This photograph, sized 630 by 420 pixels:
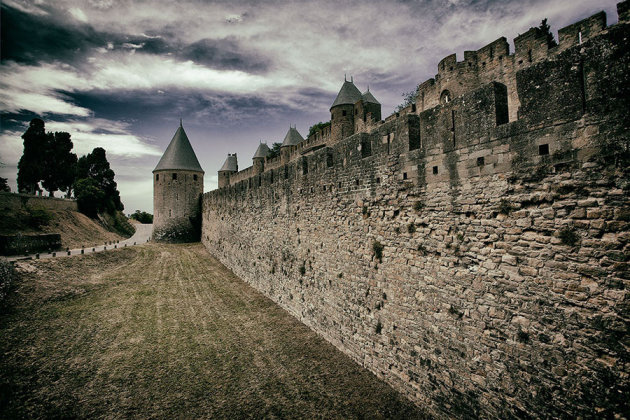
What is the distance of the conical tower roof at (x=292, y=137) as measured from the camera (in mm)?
31359

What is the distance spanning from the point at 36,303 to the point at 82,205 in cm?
2914

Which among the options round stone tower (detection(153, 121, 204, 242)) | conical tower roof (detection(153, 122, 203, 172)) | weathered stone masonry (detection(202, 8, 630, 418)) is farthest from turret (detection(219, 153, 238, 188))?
weathered stone masonry (detection(202, 8, 630, 418))

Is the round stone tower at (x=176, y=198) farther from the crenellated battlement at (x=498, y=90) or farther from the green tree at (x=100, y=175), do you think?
the green tree at (x=100, y=175)

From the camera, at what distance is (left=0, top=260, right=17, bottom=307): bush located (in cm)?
1038

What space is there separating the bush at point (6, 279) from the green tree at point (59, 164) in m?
29.9

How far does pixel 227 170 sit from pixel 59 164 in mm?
20430

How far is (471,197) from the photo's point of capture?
4.28 m

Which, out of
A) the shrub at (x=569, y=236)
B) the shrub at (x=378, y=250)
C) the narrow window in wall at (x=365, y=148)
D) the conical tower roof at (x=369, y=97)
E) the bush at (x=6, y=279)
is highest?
the conical tower roof at (x=369, y=97)

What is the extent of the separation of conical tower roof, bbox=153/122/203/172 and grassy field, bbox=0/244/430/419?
686 inches

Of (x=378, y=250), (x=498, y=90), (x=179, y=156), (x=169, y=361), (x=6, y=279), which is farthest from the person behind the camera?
(x=179, y=156)

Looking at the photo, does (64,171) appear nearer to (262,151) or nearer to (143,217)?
(262,151)

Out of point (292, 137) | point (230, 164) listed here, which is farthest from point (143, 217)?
point (292, 137)

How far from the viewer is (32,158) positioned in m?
32.1

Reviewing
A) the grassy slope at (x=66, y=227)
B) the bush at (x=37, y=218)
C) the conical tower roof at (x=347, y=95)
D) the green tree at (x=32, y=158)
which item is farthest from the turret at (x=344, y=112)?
the green tree at (x=32, y=158)
